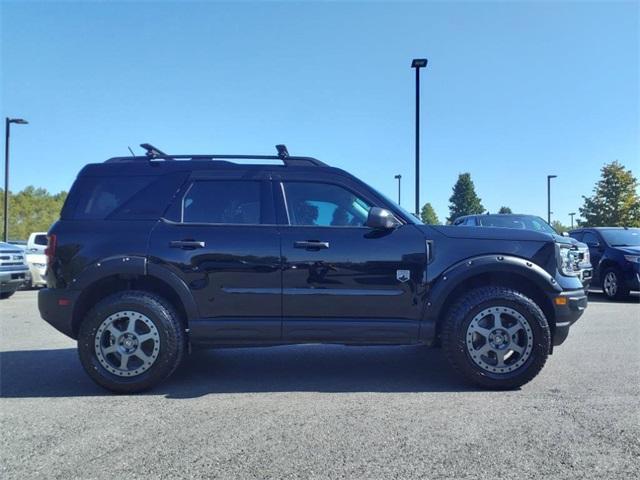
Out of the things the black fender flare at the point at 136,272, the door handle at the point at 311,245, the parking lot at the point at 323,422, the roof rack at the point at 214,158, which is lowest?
the parking lot at the point at 323,422

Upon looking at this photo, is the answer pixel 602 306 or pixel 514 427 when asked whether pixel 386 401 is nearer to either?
pixel 514 427

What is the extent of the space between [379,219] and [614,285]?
9197mm

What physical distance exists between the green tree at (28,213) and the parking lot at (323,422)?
5493 centimetres


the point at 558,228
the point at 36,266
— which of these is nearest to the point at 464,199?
the point at 558,228

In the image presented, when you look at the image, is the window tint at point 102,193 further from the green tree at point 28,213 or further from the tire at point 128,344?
the green tree at point 28,213

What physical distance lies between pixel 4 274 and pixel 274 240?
929 cm

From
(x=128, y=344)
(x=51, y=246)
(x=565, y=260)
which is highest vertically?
(x=51, y=246)

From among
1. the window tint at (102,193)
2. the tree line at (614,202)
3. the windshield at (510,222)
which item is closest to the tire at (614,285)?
the windshield at (510,222)

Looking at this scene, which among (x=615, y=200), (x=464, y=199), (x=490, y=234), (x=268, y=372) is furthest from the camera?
(x=464, y=199)

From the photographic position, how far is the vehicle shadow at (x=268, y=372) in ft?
14.8

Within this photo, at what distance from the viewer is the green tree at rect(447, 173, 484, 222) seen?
53.0m

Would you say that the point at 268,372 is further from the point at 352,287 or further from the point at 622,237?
the point at 622,237

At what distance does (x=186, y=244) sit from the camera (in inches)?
175

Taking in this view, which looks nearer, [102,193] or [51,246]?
[51,246]
